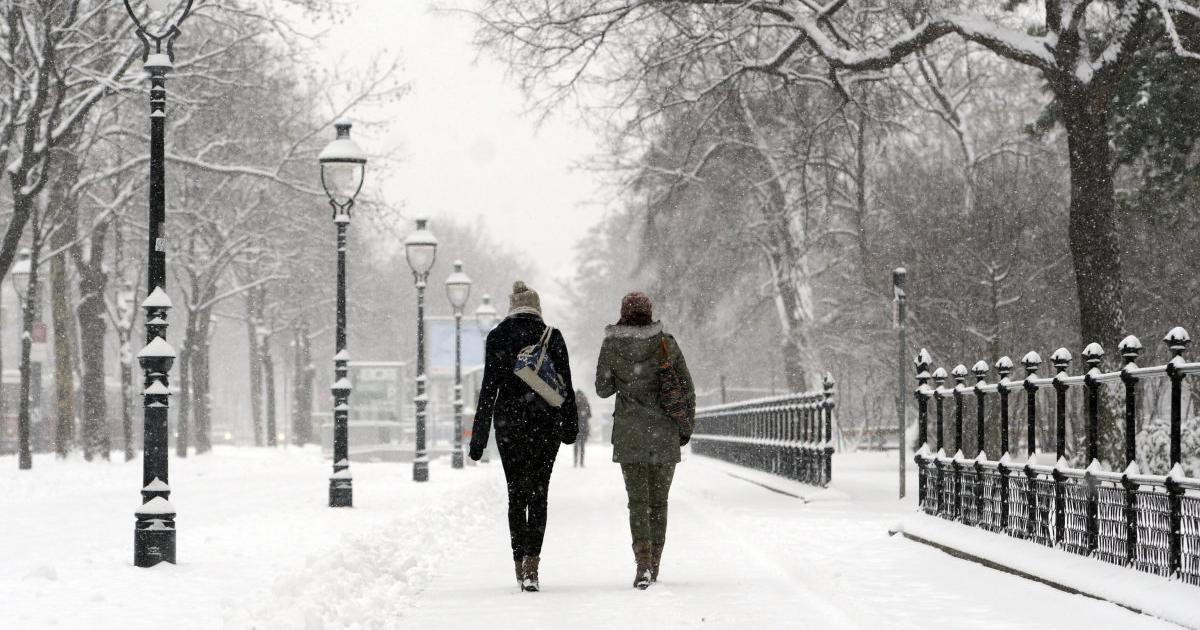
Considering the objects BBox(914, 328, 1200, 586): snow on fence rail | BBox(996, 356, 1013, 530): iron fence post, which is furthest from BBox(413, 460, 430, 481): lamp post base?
BBox(996, 356, 1013, 530): iron fence post

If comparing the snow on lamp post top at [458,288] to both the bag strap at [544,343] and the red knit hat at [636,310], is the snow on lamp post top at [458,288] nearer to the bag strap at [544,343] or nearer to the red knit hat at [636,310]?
the red knit hat at [636,310]

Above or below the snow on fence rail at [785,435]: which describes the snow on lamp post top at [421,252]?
above

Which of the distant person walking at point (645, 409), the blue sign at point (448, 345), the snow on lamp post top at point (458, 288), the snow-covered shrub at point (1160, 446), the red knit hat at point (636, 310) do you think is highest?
the snow on lamp post top at point (458, 288)

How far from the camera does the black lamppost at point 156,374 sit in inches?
458

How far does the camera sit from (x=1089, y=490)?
34.3 feet

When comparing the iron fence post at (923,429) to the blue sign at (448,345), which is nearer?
the iron fence post at (923,429)

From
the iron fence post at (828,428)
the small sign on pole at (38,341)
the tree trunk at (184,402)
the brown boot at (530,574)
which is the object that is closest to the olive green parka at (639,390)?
the brown boot at (530,574)

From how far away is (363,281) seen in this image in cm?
6284

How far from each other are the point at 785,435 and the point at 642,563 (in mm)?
14417

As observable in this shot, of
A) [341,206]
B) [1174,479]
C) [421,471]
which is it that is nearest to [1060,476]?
[1174,479]

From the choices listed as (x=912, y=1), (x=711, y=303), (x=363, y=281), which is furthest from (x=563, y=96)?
(x=363, y=281)

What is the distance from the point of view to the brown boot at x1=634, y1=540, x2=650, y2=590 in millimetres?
10555

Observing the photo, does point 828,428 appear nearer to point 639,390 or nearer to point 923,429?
point 923,429

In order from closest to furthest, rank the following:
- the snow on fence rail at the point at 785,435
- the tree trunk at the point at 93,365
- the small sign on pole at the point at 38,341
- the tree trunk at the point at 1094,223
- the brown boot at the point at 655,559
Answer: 1. the brown boot at the point at 655,559
2. the tree trunk at the point at 1094,223
3. the snow on fence rail at the point at 785,435
4. the tree trunk at the point at 93,365
5. the small sign on pole at the point at 38,341
